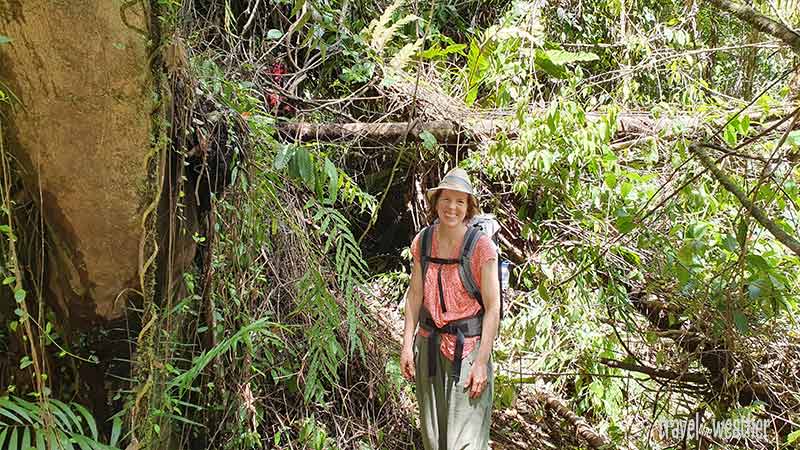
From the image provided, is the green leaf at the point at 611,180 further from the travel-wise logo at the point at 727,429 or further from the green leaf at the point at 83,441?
the green leaf at the point at 83,441

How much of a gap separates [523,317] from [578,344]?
440 mm

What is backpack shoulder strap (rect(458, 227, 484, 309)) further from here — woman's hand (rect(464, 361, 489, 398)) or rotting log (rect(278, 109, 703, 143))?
rotting log (rect(278, 109, 703, 143))

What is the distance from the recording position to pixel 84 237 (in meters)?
2.19

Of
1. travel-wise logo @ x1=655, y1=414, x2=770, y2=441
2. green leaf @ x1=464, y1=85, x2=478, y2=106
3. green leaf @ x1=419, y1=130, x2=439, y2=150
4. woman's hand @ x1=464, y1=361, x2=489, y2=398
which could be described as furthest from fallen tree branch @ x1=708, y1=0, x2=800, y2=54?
green leaf @ x1=464, y1=85, x2=478, y2=106

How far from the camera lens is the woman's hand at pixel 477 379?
3156mm

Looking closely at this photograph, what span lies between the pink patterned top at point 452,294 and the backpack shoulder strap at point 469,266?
1 centimetres

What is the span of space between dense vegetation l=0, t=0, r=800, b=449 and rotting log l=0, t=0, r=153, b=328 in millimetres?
98

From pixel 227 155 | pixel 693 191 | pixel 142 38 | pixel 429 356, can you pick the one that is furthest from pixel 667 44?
pixel 142 38

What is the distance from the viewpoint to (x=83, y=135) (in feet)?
6.48

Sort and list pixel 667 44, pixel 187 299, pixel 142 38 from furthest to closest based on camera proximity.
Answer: pixel 667 44
pixel 187 299
pixel 142 38

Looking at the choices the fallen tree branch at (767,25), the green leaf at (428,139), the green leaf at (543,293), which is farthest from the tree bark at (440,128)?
the fallen tree branch at (767,25)

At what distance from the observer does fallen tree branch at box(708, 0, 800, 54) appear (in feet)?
5.15

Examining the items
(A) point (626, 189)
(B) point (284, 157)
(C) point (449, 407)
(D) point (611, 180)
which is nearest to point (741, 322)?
(A) point (626, 189)

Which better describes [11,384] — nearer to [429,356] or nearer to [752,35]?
[429,356]
